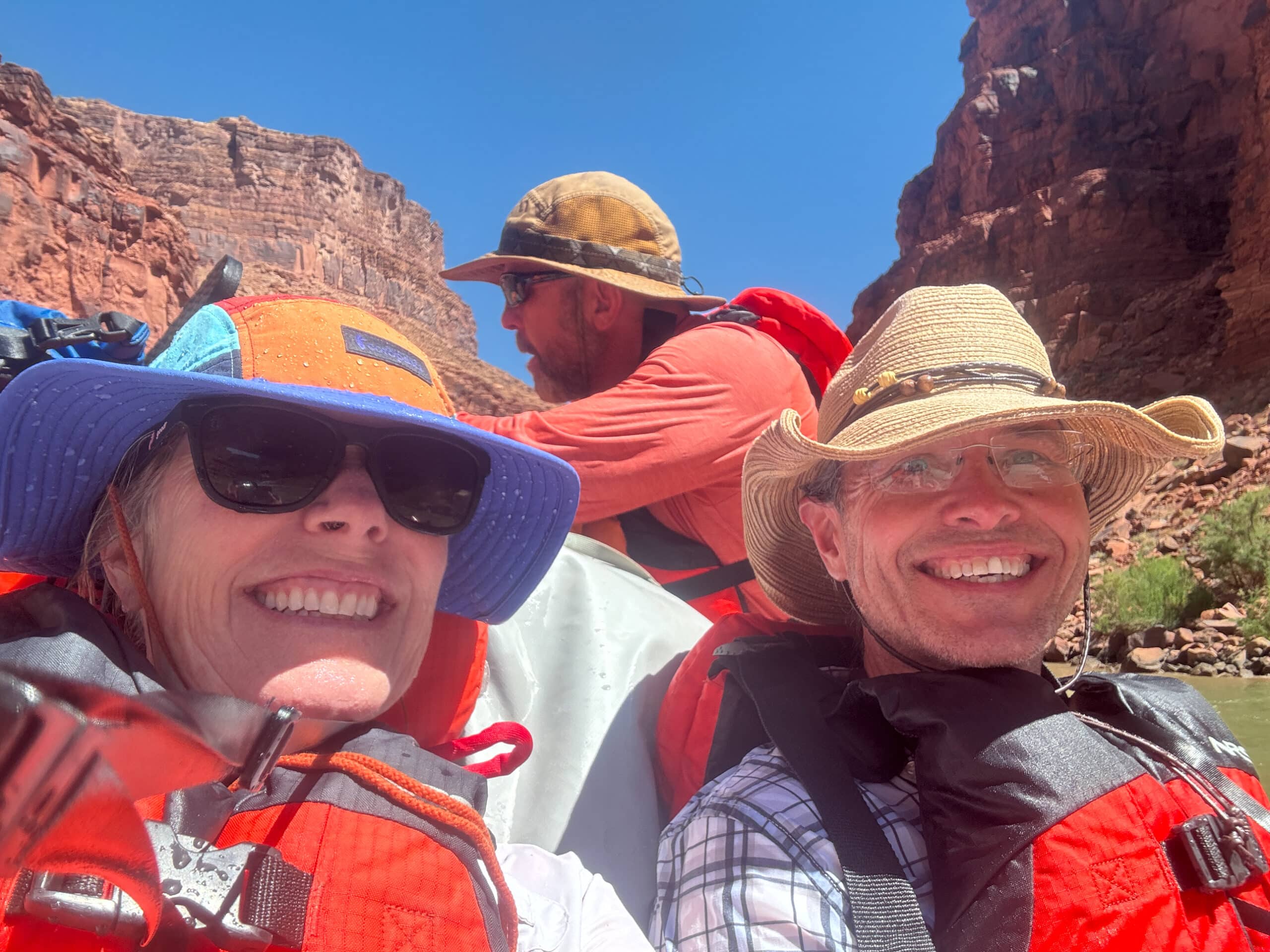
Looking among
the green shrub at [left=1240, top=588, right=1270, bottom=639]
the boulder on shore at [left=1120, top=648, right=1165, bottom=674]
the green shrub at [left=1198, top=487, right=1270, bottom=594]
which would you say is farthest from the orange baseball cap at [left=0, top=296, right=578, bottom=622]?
the green shrub at [left=1198, top=487, right=1270, bottom=594]

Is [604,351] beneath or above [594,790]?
above

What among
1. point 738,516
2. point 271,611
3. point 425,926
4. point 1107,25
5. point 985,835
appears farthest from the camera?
point 1107,25

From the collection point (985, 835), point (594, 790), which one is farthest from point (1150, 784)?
point (594, 790)

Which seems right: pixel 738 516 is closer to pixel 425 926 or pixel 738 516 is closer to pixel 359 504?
pixel 359 504

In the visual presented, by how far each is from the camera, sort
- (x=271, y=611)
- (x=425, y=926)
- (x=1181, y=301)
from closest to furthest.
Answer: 1. (x=425, y=926)
2. (x=271, y=611)
3. (x=1181, y=301)

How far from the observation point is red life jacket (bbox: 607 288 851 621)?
2311 mm

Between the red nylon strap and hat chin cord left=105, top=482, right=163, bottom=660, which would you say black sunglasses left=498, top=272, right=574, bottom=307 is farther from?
hat chin cord left=105, top=482, right=163, bottom=660

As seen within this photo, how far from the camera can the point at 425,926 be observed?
0.86 m

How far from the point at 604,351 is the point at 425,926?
6.46 ft

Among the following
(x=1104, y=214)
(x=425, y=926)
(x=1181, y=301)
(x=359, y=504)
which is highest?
(x=1104, y=214)

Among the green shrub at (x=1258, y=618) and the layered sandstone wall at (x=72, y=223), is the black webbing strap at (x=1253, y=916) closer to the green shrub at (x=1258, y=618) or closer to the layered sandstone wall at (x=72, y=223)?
the green shrub at (x=1258, y=618)

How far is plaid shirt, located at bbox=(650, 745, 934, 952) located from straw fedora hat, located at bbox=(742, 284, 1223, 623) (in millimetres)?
523

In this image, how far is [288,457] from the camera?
1.02 m

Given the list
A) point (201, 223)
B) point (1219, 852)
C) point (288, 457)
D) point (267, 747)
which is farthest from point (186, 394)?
point (201, 223)
